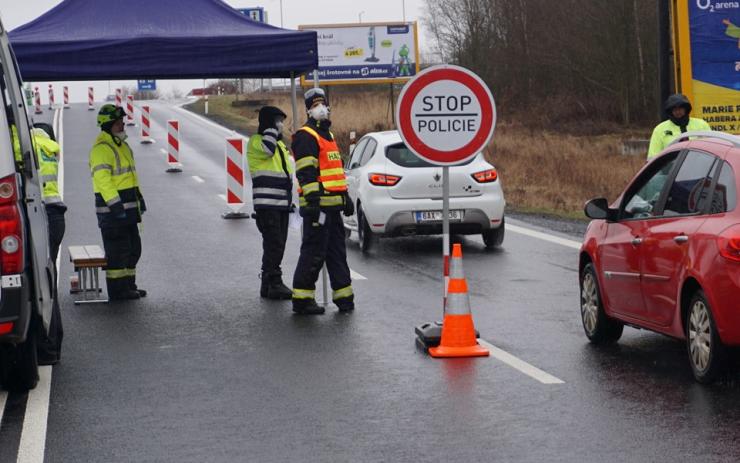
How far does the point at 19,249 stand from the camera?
8.55 m

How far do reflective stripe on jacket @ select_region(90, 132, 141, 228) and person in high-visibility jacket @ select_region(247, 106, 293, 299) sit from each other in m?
1.21

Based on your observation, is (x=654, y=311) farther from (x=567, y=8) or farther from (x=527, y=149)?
(x=567, y=8)

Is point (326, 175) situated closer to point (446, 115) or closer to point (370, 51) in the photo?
point (446, 115)

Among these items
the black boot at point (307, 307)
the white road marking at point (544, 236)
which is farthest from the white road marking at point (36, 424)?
the white road marking at point (544, 236)

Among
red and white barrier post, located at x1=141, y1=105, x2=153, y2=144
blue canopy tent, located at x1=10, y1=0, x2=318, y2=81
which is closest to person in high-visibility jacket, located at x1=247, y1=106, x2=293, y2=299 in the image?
blue canopy tent, located at x1=10, y1=0, x2=318, y2=81

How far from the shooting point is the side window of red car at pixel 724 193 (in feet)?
28.3

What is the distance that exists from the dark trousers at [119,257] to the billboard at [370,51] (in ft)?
146

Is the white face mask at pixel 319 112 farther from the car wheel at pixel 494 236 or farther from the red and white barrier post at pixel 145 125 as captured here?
the red and white barrier post at pixel 145 125


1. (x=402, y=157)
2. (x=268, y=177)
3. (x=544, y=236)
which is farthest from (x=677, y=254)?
(x=544, y=236)

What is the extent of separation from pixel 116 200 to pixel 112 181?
25 centimetres

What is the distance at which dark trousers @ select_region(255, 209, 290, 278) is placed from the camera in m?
14.0

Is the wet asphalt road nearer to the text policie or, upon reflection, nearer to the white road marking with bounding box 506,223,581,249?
the text policie

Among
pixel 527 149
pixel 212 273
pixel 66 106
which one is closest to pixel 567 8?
pixel 527 149

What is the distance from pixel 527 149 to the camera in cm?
3931
